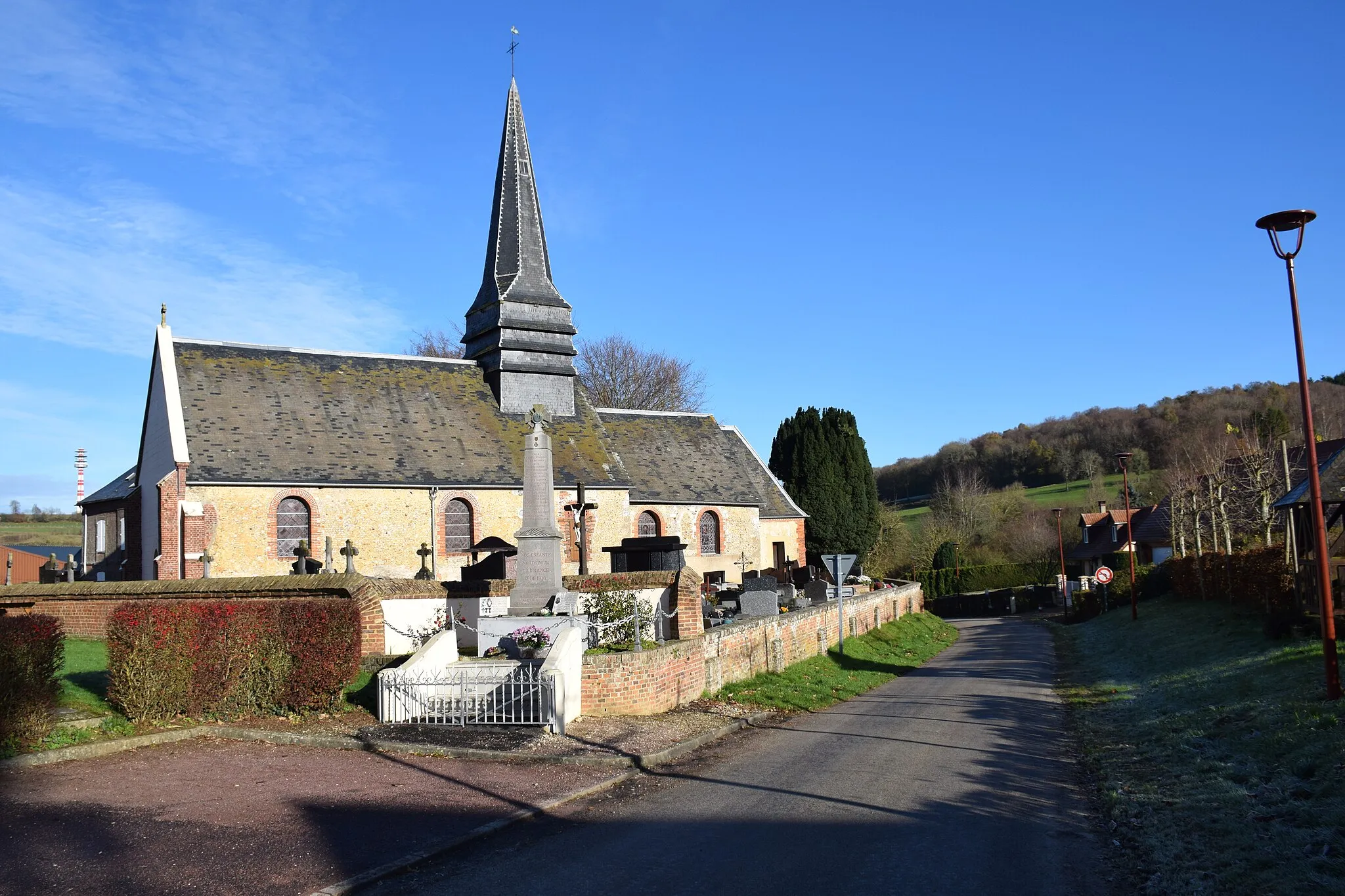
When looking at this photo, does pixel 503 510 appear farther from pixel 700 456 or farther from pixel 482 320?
pixel 700 456

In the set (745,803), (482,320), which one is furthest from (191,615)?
(482,320)

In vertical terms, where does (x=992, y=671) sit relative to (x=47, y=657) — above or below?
below

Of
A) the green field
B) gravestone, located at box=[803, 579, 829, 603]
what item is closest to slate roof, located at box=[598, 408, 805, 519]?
gravestone, located at box=[803, 579, 829, 603]

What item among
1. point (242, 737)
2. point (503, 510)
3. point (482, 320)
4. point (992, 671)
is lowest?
point (992, 671)

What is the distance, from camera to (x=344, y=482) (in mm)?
27203

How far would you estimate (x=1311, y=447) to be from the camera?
1148 centimetres

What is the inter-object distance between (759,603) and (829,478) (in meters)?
24.2

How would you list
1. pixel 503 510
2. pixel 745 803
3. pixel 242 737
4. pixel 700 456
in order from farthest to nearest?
pixel 700 456, pixel 503 510, pixel 242 737, pixel 745 803

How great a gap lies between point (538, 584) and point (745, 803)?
7.88 m

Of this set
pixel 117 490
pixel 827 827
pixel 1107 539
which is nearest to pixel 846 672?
pixel 827 827

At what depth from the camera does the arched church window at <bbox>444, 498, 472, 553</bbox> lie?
2923 centimetres

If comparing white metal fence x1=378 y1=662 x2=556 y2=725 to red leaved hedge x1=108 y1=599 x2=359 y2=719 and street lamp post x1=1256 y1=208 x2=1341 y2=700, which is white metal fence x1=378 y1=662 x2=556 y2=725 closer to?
red leaved hedge x1=108 y1=599 x2=359 y2=719

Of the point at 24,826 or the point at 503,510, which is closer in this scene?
the point at 24,826

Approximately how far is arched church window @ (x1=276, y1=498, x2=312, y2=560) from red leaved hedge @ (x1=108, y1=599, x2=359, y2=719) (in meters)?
14.4
